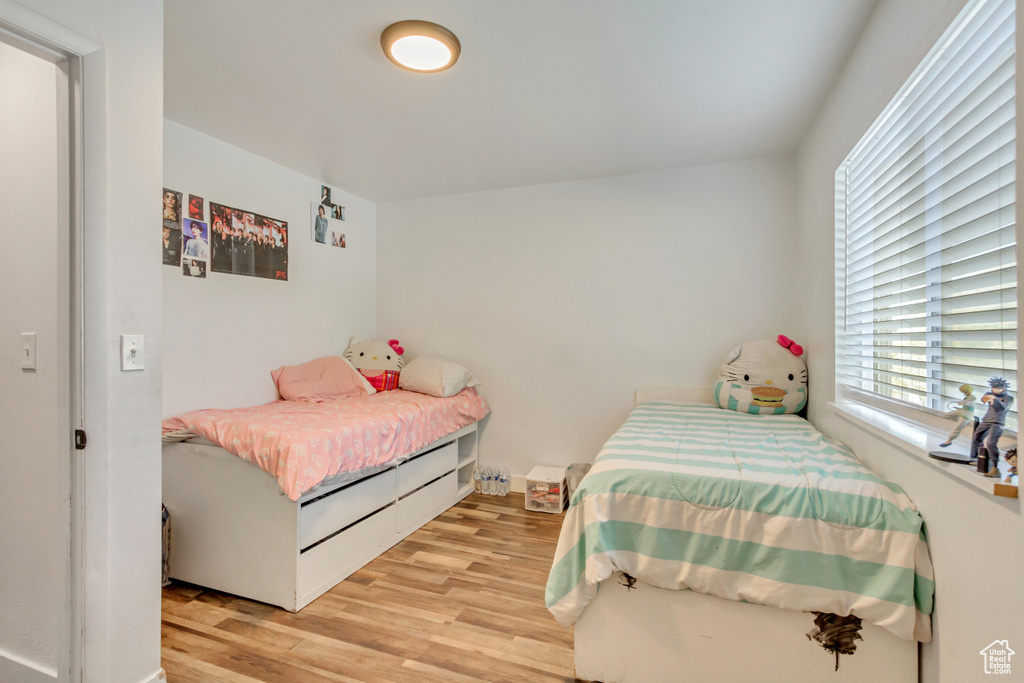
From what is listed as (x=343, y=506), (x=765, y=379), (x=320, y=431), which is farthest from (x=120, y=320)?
(x=765, y=379)

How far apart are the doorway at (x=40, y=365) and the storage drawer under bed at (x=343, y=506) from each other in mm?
794

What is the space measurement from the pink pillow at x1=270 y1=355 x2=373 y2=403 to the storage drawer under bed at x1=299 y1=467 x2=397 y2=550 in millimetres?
855

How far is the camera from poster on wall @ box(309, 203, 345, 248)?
355 centimetres

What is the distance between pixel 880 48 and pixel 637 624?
212cm

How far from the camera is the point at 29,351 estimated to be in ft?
4.88

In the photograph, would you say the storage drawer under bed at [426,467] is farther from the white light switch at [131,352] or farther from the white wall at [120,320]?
the white light switch at [131,352]

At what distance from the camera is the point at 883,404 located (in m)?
1.79

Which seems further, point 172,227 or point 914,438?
point 172,227

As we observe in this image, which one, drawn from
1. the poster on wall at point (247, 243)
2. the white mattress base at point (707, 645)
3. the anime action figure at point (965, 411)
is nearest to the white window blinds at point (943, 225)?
the anime action figure at point (965, 411)

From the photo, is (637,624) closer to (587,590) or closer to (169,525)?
(587,590)

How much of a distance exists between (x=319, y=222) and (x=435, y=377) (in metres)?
1.44

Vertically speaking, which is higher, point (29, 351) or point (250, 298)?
point (250, 298)

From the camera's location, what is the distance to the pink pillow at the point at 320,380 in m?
3.18

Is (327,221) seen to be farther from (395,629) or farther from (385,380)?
(395,629)
